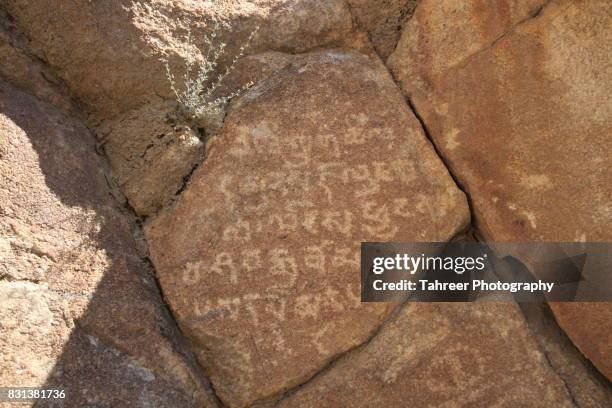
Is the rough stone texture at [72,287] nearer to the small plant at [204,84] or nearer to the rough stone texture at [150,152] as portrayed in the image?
the rough stone texture at [150,152]

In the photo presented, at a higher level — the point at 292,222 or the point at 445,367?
the point at 292,222

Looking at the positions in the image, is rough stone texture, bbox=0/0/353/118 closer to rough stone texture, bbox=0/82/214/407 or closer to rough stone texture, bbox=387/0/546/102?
rough stone texture, bbox=0/82/214/407

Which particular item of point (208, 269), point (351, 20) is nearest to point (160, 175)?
point (208, 269)

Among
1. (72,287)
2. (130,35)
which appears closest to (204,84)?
(130,35)

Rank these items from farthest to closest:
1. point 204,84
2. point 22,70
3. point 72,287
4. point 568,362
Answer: point 204,84 → point 22,70 → point 568,362 → point 72,287

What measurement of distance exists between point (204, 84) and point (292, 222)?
2.03ft

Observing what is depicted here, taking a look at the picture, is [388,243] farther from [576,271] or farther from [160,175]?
[160,175]

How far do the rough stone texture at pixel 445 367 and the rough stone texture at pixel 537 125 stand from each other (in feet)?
0.61

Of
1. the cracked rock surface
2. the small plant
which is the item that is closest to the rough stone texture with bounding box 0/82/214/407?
the cracked rock surface

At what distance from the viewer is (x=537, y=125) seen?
7.06 ft

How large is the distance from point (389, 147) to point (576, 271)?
730mm

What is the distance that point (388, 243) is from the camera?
2189mm

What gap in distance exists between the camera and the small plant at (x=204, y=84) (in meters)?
2.31

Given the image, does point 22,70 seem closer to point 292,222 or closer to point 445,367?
point 292,222
